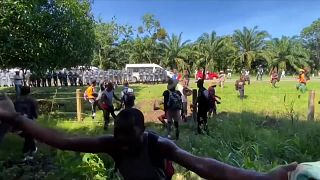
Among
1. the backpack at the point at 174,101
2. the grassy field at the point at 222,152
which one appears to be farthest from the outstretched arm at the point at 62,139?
the backpack at the point at 174,101

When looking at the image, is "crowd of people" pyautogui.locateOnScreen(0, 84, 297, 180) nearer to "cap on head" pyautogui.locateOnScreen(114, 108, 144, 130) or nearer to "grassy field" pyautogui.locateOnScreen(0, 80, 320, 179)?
"cap on head" pyautogui.locateOnScreen(114, 108, 144, 130)

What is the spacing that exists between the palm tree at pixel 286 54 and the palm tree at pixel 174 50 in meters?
10.5

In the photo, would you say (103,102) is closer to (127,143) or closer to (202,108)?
(202,108)

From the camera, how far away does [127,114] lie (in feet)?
5.74

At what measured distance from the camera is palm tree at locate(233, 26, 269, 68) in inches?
1987

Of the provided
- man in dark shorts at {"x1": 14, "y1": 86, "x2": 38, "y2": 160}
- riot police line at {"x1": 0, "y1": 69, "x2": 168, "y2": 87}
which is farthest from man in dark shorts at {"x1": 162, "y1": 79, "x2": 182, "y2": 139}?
riot police line at {"x1": 0, "y1": 69, "x2": 168, "y2": 87}

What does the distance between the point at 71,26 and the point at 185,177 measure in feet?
38.9

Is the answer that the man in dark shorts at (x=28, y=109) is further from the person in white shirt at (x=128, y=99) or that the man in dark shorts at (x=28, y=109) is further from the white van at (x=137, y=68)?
the white van at (x=137, y=68)

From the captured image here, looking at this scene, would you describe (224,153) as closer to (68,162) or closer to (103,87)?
(68,162)

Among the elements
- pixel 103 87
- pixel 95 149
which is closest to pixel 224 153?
pixel 95 149

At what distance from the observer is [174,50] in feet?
166

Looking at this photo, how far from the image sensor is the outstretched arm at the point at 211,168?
1232 mm

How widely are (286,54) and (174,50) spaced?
1370 cm

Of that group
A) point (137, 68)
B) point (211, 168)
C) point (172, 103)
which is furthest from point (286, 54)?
point (211, 168)
